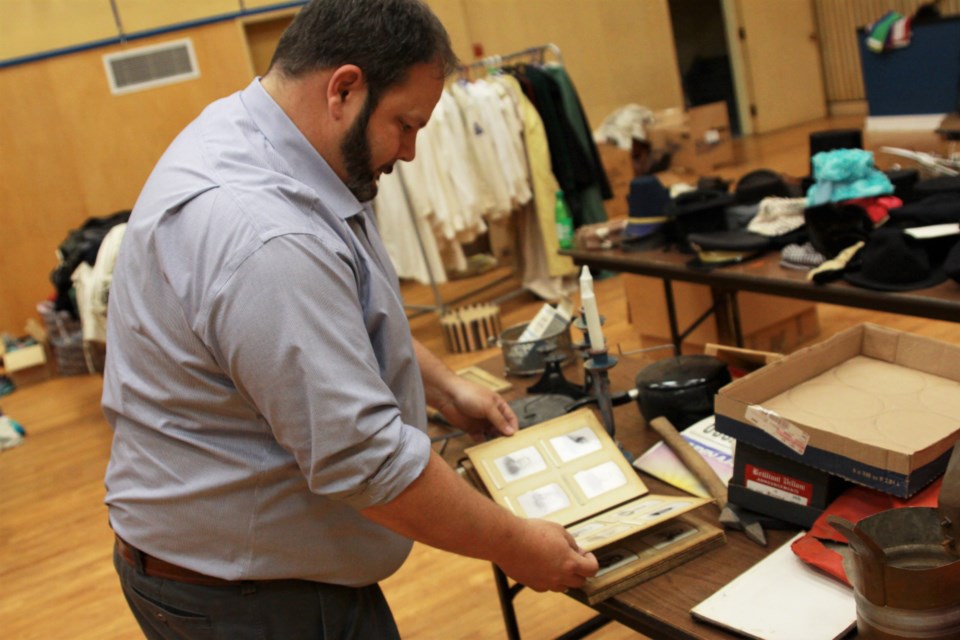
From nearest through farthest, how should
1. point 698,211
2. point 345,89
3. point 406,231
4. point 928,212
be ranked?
point 345,89 → point 928,212 → point 698,211 → point 406,231

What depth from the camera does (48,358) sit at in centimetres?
724

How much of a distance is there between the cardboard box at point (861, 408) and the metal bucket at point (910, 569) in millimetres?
185

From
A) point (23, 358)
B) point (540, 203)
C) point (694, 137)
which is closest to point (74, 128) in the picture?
point (23, 358)

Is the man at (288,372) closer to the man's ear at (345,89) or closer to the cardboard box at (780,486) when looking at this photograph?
the man's ear at (345,89)

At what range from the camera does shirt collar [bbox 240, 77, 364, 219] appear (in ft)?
4.23

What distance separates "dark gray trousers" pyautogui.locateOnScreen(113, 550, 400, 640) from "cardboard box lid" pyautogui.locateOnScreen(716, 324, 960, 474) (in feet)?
2.13

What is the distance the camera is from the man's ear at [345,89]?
4.03 ft

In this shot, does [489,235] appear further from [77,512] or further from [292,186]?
[292,186]

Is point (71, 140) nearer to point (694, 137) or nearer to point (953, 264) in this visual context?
point (694, 137)

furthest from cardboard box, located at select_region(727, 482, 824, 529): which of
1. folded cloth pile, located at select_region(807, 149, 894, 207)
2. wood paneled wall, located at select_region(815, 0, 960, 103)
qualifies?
wood paneled wall, located at select_region(815, 0, 960, 103)

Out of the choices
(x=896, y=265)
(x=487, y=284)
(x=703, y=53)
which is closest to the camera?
(x=896, y=265)

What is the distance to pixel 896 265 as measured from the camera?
8.31 feet

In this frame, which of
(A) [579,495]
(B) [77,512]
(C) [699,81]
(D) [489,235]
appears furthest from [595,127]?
(A) [579,495]

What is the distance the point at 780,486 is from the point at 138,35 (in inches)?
287
